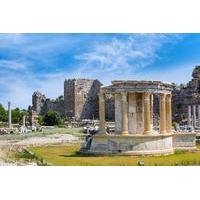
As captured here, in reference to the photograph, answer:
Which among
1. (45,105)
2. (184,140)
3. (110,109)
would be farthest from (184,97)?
(184,140)

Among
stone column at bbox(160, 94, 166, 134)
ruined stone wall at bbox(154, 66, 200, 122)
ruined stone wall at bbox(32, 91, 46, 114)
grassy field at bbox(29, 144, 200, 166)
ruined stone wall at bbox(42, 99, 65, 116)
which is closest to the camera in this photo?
grassy field at bbox(29, 144, 200, 166)

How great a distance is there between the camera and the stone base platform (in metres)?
22.6

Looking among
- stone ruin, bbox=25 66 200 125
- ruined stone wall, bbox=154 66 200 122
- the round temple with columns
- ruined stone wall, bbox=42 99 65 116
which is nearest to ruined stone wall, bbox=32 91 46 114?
ruined stone wall, bbox=42 99 65 116

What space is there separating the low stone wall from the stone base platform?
2.58 metres

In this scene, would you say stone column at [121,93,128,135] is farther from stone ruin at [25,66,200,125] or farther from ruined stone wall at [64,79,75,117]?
ruined stone wall at [64,79,75,117]

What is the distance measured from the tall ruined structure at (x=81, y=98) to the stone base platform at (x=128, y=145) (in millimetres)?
31688

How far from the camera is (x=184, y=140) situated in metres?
26.3

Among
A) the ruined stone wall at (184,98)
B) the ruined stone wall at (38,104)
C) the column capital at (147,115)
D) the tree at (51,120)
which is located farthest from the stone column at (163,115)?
the ruined stone wall at (38,104)

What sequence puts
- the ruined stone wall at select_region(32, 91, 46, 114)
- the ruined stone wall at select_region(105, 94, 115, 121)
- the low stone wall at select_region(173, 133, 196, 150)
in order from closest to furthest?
1. the low stone wall at select_region(173, 133, 196, 150)
2. the ruined stone wall at select_region(105, 94, 115, 121)
3. the ruined stone wall at select_region(32, 91, 46, 114)

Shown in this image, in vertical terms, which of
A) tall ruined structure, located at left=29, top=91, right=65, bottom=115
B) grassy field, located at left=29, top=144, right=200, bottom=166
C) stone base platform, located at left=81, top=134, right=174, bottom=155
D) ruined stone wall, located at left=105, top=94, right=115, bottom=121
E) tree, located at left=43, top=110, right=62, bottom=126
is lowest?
grassy field, located at left=29, top=144, right=200, bottom=166

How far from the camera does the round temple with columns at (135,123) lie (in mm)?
22703

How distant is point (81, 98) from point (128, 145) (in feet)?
124

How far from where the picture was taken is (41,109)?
70062 millimetres

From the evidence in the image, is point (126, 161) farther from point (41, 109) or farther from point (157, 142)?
point (41, 109)
